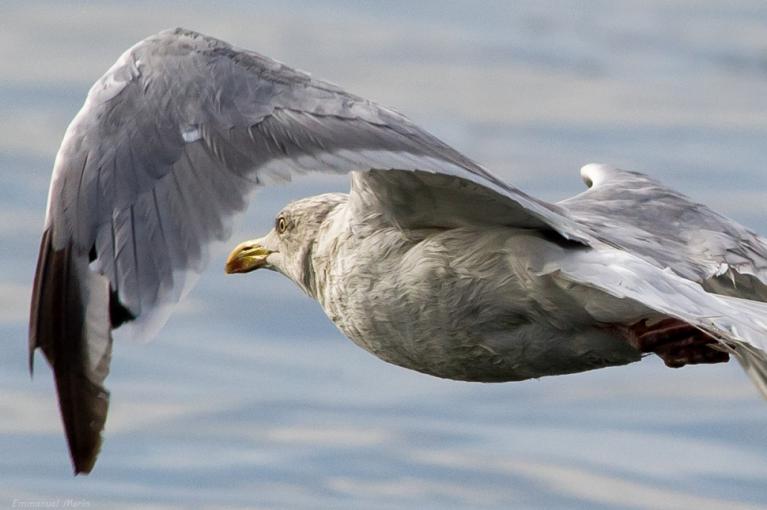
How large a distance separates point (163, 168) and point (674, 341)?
174cm

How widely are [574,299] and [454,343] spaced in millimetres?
480

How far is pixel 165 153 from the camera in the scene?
20.8 feet

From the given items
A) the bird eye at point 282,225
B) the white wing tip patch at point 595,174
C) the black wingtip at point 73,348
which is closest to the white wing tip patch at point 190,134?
the black wingtip at point 73,348

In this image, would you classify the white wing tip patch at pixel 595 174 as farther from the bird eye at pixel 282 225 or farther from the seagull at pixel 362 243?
the bird eye at pixel 282 225

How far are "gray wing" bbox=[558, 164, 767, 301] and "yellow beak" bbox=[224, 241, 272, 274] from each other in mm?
1254

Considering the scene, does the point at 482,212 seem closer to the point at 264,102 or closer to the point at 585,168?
Answer: the point at 264,102

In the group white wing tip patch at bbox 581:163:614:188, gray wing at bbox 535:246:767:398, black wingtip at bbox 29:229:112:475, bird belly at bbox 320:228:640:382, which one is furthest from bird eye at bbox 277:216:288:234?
black wingtip at bbox 29:229:112:475

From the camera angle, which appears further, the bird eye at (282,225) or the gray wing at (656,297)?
the bird eye at (282,225)

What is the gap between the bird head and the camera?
26.3ft

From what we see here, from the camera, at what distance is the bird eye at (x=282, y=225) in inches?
325

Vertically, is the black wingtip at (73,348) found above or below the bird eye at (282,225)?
above

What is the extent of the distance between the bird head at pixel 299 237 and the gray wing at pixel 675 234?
33.3 inches

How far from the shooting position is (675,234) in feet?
25.7

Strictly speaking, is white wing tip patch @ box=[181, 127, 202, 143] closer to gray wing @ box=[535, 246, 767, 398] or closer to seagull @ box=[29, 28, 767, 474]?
seagull @ box=[29, 28, 767, 474]
